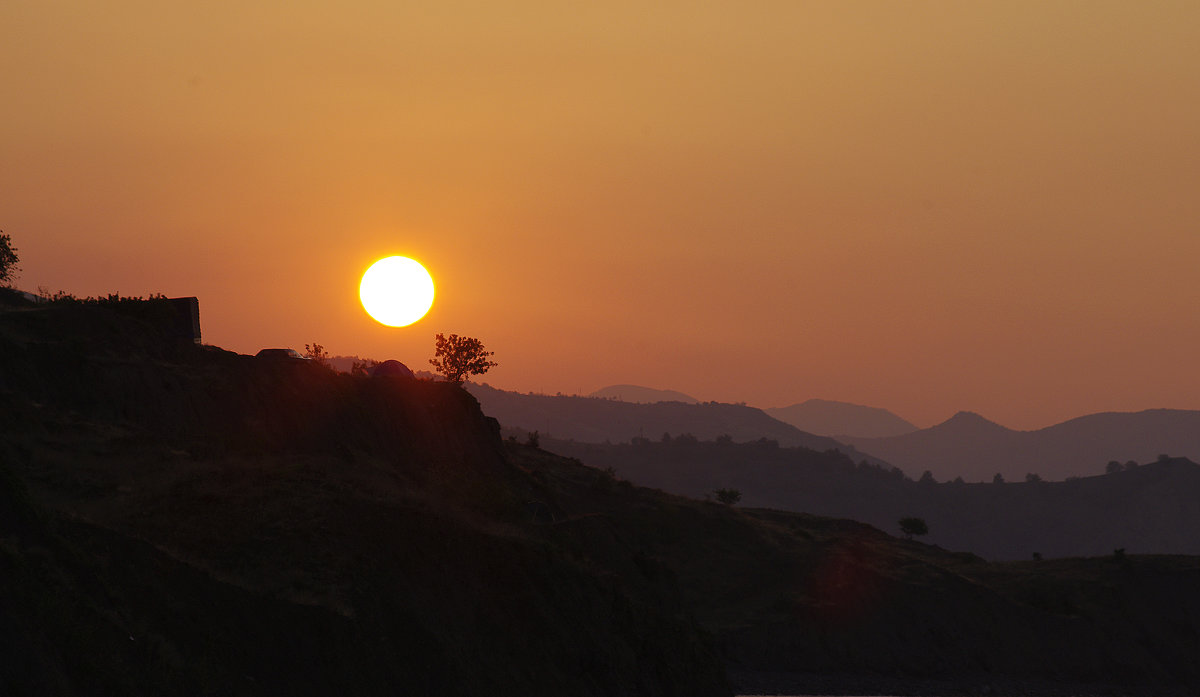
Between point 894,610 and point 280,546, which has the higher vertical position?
point 280,546

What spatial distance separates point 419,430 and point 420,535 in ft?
102

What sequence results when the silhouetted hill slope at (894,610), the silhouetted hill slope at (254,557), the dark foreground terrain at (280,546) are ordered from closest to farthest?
the silhouetted hill slope at (254,557) → the dark foreground terrain at (280,546) → the silhouetted hill slope at (894,610)

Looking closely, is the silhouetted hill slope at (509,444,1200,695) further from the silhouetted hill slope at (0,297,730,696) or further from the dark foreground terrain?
the silhouetted hill slope at (0,297,730,696)

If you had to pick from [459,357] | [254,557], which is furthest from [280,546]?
[459,357]

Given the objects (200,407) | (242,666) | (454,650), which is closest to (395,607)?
(454,650)

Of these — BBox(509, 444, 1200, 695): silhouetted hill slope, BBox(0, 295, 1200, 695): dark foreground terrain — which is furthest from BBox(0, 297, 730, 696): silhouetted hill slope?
BBox(509, 444, 1200, 695): silhouetted hill slope

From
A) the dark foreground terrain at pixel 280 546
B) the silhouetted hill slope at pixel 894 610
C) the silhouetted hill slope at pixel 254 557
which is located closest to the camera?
the silhouetted hill slope at pixel 254 557

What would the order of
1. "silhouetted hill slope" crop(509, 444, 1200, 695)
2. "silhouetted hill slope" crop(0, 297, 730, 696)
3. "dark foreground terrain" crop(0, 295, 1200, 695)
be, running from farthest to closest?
"silhouetted hill slope" crop(509, 444, 1200, 695) < "dark foreground terrain" crop(0, 295, 1200, 695) < "silhouetted hill slope" crop(0, 297, 730, 696)

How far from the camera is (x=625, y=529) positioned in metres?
118

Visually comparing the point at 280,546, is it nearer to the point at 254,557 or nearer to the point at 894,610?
the point at 254,557

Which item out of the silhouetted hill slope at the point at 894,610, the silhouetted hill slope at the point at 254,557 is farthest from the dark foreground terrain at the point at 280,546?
the silhouetted hill slope at the point at 894,610

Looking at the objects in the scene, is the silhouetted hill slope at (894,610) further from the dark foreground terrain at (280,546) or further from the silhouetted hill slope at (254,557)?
the silhouetted hill slope at (254,557)

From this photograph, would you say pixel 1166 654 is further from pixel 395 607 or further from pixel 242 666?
pixel 242 666

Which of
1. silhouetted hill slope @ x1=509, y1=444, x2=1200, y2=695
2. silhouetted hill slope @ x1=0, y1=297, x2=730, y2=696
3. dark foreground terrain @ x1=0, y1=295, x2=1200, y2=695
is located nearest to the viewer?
silhouetted hill slope @ x1=0, y1=297, x2=730, y2=696
